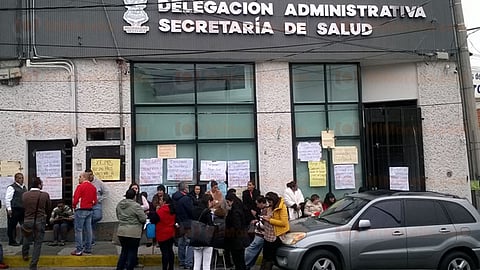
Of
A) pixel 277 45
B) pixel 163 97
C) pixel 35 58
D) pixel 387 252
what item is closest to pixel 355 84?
pixel 277 45

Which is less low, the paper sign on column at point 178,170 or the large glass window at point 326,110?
the large glass window at point 326,110

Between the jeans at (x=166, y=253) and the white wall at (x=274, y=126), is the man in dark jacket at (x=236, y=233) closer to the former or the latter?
the jeans at (x=166, y=253)

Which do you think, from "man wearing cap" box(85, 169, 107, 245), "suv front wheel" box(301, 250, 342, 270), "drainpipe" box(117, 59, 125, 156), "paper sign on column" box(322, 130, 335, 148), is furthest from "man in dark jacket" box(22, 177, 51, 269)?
"paper sign on column" box(322, 130, 335, 148)

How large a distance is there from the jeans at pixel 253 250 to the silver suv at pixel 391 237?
871 millimetres

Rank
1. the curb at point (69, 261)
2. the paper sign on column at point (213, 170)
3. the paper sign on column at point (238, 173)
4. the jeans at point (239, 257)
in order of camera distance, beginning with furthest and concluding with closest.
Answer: the paper sign on column at point (238, 173)
the paper sign on column at point (213, 170)
the curb at point (69, 261)
the jeans at point (239, 257)

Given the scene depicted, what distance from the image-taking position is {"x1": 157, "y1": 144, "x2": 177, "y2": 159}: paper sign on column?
15195 mm

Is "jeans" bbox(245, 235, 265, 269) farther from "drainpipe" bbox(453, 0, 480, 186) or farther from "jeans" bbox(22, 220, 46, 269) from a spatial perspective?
"drainpipe" bbox(453, 0, 480, 186)

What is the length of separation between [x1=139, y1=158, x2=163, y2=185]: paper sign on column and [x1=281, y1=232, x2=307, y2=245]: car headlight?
17.5 ft

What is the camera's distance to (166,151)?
15234mm

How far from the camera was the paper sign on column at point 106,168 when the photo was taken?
14.7m

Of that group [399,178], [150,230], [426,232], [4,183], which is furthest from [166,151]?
[426,232]

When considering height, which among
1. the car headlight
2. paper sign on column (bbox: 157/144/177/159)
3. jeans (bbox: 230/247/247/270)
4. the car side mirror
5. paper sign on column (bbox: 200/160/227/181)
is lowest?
jeans (bbox: 230/247/247/270)

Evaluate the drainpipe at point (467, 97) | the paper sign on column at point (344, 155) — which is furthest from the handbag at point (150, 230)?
the drainpipe at point (467, 97)

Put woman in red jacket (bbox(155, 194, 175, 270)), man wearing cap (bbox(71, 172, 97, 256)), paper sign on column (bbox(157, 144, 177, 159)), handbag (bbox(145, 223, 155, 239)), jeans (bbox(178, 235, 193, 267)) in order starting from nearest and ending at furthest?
1. woman in red jacket (bbox(155, 194, 175, 270))
2. jeans (bbox(178, 235, 193, 267))
3. man wearing cap (bbox(71, 172, 97, 256))
4. handbag (bbox(145, 223, 155, 239))
5. paper sign on column (bbox(157, 144, 177, 159))
